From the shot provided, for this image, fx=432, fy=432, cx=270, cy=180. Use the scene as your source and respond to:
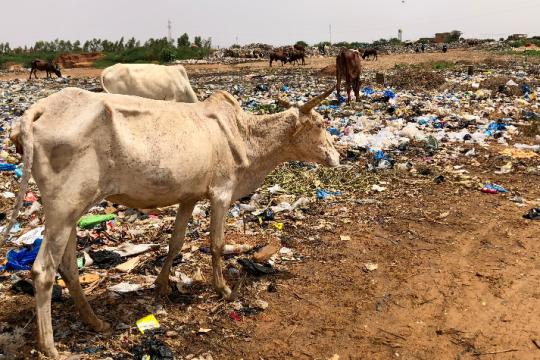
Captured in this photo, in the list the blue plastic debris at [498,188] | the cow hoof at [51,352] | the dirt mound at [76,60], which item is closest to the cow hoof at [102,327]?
the cow hoof at [51,352]

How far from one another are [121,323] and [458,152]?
6.18 m

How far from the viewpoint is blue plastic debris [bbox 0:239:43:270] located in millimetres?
3969

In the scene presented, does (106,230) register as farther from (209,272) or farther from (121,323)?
(121,323)

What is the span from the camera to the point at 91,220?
482 centimetres

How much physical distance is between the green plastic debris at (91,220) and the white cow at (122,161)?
1639 millimetres

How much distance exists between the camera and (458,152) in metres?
7.34

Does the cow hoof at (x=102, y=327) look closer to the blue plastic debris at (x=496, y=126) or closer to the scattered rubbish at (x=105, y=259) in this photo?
the scattered rubbish at (x=105, y=259)

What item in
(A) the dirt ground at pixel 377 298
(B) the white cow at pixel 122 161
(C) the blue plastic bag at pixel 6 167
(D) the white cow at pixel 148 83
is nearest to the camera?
(B) the white cow at pixel 122 161

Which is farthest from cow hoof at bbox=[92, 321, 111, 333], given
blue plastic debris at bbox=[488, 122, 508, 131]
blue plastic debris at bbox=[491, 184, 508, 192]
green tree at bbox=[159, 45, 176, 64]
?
green tree at bbox=[159, 45, 176, 64]

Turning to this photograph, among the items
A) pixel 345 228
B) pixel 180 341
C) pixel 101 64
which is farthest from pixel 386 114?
pixel 101 64

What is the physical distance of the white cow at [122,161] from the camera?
243 cm

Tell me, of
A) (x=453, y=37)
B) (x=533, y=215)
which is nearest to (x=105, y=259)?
(x=533, y=215)

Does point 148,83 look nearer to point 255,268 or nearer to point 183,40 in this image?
point 255,268

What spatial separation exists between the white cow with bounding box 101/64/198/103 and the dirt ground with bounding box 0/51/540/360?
362 cm
